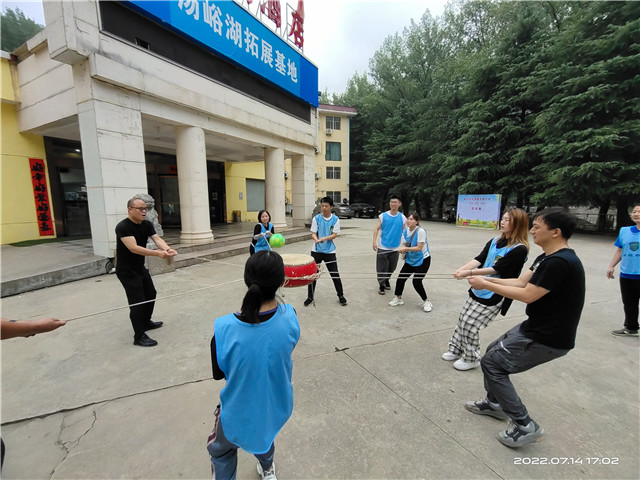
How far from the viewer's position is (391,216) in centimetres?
492

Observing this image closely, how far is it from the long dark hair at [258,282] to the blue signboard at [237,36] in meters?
8.30

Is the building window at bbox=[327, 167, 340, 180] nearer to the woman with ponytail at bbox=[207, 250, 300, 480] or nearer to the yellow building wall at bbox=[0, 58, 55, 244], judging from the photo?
the yellow building wall at bbox=[0, 58, 55, 244]

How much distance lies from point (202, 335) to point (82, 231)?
9722 mm

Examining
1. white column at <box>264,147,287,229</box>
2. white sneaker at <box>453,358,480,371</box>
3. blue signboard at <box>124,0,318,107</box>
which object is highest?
blue signboard at <box>124,0,318,107</box>

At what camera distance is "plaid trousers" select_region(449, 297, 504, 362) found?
276 centimetres

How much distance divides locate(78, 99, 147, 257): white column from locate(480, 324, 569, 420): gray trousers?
7276 millimetres

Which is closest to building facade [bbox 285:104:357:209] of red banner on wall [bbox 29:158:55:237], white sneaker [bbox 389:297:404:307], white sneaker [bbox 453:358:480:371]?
red banner on wall [bbox 29:158:55:237]

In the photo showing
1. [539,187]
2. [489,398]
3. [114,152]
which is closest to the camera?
[489,398]

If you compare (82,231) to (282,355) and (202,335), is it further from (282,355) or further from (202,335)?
(282,355)

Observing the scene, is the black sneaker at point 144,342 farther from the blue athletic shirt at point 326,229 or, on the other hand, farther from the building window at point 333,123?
the building window at point 333,123

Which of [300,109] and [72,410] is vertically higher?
[300,109]

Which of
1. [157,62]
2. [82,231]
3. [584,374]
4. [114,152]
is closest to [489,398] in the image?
[584,374]

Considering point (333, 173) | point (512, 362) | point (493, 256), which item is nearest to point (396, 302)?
point (493, 256)

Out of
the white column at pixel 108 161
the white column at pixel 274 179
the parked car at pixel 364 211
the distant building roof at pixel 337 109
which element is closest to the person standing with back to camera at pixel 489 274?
the white column at pixel 108 161
